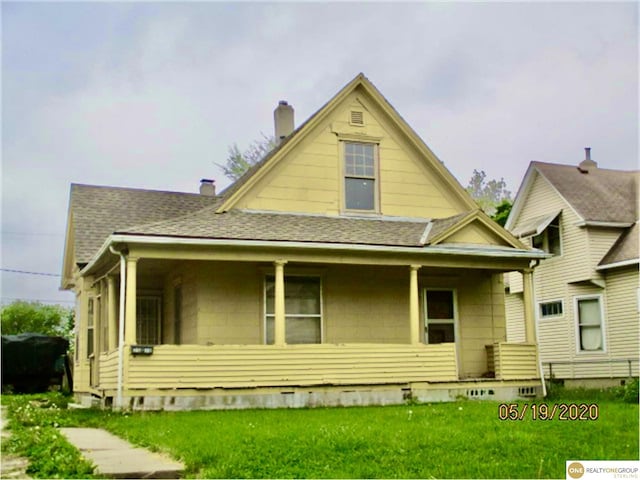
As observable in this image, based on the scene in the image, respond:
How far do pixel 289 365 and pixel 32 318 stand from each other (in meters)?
39.1

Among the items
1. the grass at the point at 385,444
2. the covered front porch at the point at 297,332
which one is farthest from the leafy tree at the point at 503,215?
the grass at the point at 385,444

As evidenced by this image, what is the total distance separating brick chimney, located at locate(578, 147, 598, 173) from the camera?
2608cm

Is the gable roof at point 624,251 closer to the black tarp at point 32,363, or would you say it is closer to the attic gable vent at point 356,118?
the attic gable vent at point 356,118

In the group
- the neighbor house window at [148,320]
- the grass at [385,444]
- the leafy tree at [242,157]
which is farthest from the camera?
the leafy tree at [242,157]

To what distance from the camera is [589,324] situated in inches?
937

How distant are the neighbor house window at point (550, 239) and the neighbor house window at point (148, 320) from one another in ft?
41.1

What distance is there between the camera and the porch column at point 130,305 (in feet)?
45.4

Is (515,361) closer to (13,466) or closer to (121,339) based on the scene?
Answer: (121,339)

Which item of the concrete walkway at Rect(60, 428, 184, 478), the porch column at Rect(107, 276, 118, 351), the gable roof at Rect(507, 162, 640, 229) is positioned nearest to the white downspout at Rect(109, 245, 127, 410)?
the porch column at Rect(107, 276, 118, 351)

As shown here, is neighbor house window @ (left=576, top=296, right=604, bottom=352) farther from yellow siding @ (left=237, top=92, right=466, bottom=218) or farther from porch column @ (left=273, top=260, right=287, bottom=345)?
porch column @ (left=273, top=260, right=287, bottom=345)

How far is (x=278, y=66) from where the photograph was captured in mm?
14594

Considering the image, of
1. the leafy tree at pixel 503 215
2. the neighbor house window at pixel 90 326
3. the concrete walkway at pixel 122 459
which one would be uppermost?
the leafy tree at pixel 503 215

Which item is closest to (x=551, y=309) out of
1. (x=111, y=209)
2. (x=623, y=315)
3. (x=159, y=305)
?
(x=623, y=315)
